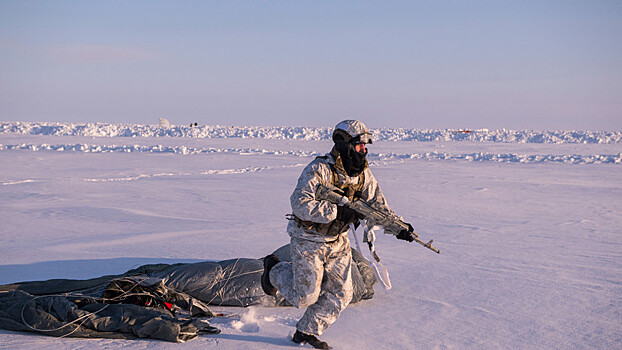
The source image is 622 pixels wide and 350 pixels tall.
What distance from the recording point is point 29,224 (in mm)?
9000

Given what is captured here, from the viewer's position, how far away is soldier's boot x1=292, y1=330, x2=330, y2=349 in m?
3.77

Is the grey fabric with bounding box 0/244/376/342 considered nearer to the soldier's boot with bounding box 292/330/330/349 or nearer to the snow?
the snow

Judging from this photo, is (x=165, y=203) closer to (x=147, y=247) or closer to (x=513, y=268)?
(x=147, y=247)

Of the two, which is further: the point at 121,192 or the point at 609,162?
the point at 609,162

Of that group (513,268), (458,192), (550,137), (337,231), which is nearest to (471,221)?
(513,268)

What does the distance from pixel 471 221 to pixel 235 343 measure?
22.6ft

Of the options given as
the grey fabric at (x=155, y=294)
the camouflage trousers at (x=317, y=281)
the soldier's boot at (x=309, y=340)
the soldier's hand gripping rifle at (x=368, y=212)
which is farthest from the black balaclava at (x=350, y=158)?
the grey fabric at (x=155, y=294)

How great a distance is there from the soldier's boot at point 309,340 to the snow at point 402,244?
0.17 ft

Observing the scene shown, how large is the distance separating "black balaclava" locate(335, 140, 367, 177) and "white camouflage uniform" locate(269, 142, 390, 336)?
0.12 feet

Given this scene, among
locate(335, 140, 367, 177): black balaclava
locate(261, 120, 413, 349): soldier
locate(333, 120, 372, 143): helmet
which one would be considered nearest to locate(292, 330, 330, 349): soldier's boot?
locate(261, 120, 413, 349): soldier

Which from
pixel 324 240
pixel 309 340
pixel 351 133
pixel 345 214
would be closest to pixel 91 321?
pixel 309 340

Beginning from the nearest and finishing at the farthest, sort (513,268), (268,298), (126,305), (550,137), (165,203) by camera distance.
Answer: (126,305) < (268,298) < (513,268) < (165,203) < (550,137)

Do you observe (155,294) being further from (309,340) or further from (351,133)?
(351,133)

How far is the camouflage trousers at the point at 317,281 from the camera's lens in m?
3.71
